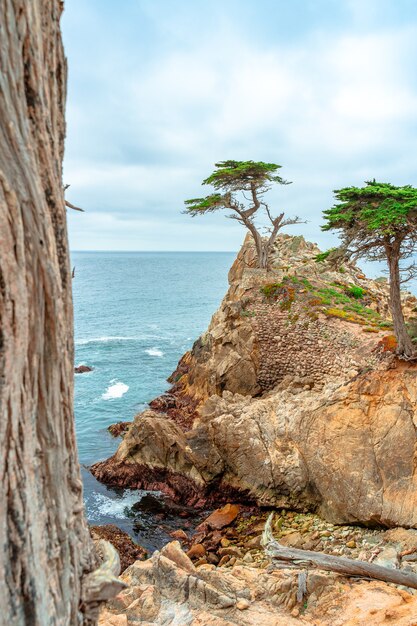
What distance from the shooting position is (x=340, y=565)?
8664mm

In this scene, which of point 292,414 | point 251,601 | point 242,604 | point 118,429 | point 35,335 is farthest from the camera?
point 118,429

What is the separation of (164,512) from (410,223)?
40.3 feet

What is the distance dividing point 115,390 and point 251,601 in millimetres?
23865

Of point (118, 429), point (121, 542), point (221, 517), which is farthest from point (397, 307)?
point (118, 429)

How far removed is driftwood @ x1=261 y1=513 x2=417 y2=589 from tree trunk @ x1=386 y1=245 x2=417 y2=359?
6888 mm

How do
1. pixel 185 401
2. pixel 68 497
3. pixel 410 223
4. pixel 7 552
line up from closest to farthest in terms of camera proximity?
pixel 7 552 < pixel 68 497 < pixel 410 223 < pixel 185 401

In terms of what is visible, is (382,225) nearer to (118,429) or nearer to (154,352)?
(118,429)

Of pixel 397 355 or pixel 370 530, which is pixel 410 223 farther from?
pixel 370 530

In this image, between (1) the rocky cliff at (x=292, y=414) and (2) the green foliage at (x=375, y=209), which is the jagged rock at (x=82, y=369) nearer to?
(1) the rocky cliff at (x=292, y=414)

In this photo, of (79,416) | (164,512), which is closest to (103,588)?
(164,512)

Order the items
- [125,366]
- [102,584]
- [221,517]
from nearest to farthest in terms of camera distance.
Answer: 1. [102,584]
2. [221,517]
3. [125,366]

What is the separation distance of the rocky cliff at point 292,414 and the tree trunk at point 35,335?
1086 cm

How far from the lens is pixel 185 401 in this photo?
970 inches

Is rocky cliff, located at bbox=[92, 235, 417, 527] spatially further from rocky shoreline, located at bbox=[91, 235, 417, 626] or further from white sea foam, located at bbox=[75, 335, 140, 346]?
white sea foam, located at bbox=[75, 335, 140, 346]
